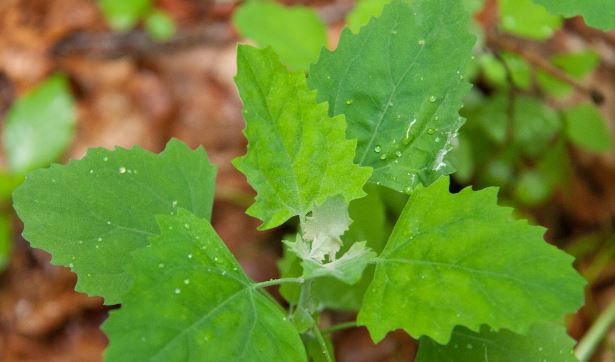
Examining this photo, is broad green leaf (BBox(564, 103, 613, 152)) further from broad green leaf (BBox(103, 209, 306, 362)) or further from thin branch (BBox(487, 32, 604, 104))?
broad green leaf (BBox(103, 209, 306, 362))

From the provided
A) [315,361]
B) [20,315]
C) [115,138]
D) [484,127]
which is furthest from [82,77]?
[315,361]

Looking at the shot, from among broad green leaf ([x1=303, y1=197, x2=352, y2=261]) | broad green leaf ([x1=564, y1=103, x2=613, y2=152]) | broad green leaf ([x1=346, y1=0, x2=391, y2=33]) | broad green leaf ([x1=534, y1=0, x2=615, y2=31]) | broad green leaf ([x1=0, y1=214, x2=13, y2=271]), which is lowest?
broad green leaf ([x1=0, y1=214, x2=13, y2=271])

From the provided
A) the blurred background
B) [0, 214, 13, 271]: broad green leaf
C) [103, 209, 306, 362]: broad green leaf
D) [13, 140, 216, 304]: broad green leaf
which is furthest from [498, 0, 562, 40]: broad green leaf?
[0, 214, 13, 271]: broad green leaf

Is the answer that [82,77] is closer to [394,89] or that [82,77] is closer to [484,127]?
[484,127]

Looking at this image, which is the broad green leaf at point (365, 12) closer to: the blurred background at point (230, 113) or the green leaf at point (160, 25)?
the blurred background at point (230, 113)

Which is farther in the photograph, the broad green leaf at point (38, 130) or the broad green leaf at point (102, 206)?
the broad green leaf at point (38, 130)

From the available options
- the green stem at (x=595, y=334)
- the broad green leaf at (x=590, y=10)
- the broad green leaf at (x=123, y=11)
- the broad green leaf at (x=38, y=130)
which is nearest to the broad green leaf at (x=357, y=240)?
the broad green leaf at (x=590, y=10)

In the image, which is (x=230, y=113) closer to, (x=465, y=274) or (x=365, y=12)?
(x=365, y=12)
